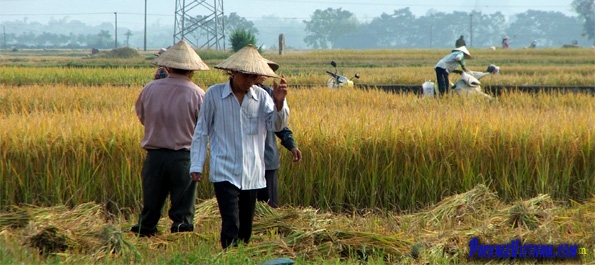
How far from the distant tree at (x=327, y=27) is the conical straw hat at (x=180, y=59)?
13716cm

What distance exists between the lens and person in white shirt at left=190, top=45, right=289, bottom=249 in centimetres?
496

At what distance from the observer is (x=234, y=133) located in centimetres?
498

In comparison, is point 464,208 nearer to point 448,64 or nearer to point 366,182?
point 366,182

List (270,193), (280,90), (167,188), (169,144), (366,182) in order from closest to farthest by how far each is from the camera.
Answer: (280,90)
(169,144)
(167,188)
(270,193)
(366,182)

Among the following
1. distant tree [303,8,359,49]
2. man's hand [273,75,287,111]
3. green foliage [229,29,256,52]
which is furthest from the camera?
distant tree [303,8,359,49]

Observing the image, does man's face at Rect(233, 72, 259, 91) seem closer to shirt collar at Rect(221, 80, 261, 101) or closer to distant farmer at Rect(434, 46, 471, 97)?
shirt collar at Rect(221, 80, 261, 101)

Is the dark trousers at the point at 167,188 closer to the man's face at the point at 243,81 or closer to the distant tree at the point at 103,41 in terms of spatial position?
the man's face at the point at 243,81

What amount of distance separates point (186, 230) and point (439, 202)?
216 cm

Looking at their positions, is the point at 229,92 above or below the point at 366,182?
above

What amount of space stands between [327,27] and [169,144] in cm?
Result: 14078

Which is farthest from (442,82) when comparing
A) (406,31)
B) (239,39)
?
(406,31)

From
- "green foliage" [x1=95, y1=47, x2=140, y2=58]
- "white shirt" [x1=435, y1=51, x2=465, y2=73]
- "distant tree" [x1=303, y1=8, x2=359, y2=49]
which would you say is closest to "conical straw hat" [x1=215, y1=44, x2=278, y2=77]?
"white shirt" [x1=435, y1=51, x2=465, y2=73]

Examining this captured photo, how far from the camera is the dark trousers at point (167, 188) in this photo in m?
5.68

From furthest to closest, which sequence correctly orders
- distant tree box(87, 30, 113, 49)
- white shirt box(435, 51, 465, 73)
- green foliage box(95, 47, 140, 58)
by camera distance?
distant tree box(87, 30, 113, 49) < green foliage box(95, 47, 140, 58) < white shirt box(435, 51, 465, 73)
